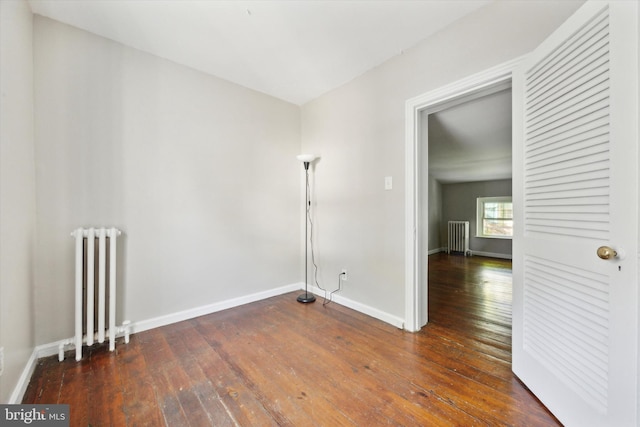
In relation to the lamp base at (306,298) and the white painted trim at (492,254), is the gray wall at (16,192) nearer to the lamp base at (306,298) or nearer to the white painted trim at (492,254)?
the lamp base at (306,298)

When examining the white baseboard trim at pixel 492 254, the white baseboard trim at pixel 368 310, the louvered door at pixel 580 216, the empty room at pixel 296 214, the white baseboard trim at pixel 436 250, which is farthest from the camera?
the white baseboard trim at pixel 436 250

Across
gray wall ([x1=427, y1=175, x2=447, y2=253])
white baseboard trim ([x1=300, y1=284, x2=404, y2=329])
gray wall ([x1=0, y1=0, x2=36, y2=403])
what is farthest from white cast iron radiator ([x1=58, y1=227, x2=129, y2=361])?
gray wall ([x1=427, y1=175, x2=447, y2=253])

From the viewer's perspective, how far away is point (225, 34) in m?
2.00

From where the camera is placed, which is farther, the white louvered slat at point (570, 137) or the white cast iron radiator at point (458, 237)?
the white cast iron radiator at point (458, 237)

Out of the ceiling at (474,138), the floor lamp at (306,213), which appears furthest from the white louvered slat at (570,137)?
the floor lamp at (306,213)

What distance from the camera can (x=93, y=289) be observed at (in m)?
1.86

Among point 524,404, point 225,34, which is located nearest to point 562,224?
point 524,404

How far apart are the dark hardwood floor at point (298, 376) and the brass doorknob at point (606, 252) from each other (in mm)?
854

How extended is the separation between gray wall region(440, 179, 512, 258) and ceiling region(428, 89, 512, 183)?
22.5 inches

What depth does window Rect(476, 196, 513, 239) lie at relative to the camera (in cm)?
605

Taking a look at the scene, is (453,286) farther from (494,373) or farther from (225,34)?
(225,34)

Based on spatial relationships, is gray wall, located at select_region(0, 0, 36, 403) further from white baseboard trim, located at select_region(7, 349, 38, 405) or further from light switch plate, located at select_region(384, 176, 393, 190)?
light switch plate, located at select_region(384, 176, 393, 190)

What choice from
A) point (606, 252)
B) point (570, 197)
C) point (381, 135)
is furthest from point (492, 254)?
point (606, 252)

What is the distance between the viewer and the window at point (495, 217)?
605 centimetres
